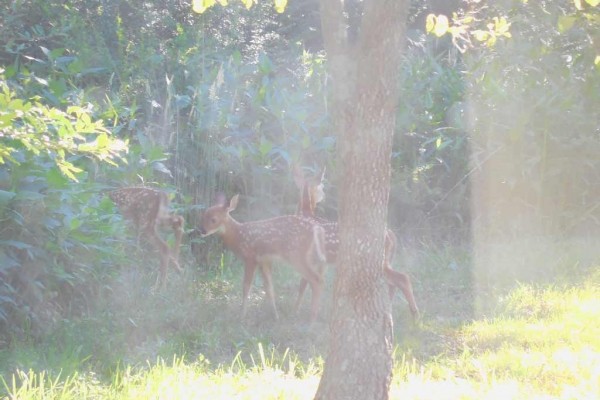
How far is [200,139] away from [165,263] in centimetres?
222

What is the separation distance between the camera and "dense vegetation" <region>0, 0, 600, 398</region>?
25.6ft

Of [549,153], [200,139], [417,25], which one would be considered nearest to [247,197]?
[200,139]

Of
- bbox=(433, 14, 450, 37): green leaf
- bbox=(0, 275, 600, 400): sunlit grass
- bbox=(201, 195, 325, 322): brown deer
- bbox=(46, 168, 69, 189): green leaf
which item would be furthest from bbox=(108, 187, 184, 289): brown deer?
bbox=(433, 14, 450, 37): green leaf

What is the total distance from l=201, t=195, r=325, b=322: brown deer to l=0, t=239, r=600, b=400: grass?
0.32 m

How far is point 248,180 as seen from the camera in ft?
39.0

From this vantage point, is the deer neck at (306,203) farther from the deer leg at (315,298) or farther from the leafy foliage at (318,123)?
the leafy foliage at (318,123)

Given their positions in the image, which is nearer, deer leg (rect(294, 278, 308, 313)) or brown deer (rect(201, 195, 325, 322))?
brown deer (rect(201, 195, 325, 322))

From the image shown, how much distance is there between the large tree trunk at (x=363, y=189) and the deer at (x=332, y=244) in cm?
276

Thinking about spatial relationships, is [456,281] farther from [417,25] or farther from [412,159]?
[417,25]

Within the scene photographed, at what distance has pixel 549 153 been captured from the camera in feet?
42.3

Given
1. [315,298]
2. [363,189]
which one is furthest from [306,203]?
[363,189]

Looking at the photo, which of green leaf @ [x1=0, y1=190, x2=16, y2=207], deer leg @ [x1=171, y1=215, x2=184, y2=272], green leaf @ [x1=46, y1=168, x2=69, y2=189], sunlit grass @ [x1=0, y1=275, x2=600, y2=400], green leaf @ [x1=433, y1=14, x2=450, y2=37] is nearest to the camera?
green leaf @ [x1=433, y1=14, x2=450, y2=37]

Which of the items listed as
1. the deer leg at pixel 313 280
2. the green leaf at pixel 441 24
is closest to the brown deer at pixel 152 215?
the deer leg at pixel 313 280

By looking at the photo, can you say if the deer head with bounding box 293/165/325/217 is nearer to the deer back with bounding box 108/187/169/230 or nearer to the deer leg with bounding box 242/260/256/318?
the deer leg with bounding box 242/260/256/318
